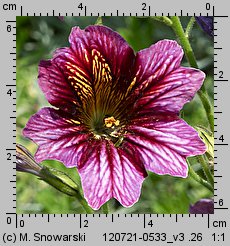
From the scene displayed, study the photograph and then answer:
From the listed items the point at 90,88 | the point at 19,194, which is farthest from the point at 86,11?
the point at 19,194

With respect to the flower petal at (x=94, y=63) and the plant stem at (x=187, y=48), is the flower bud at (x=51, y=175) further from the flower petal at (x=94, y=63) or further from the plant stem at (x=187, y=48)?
the plant stem at (x=187, y=48)

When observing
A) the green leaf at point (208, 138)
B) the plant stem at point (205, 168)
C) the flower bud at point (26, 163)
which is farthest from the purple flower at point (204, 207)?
the flower bud at point (26, 163)

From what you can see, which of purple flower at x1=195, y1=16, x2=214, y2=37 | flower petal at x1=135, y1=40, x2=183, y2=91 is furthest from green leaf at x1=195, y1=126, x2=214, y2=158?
purple flower at x1=195, y1=16, x2=214, y2=37

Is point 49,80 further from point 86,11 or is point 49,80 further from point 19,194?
point 19,194

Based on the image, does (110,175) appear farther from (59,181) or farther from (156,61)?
(156,61)

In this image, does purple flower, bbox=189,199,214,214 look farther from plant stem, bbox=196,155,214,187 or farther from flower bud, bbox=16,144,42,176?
flower bud, bbox=16,144,42,176

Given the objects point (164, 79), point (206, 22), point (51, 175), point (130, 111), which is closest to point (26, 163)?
point (51, 175)
